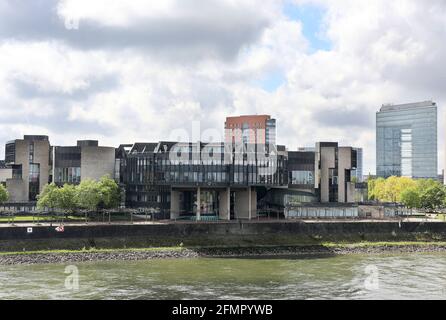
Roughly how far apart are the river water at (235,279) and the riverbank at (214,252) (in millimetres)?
3177

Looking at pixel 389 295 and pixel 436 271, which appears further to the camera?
pixel 436 271

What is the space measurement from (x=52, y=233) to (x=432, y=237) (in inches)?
2452

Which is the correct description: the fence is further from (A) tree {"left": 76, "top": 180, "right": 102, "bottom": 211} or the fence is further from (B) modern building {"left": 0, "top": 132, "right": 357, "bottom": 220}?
(A) tree {"left": 76, "top": 180, "right": 102, "bottom": 211}

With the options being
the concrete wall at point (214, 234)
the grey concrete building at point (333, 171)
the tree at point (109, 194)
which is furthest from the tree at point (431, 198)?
the tree at point (109, 194)

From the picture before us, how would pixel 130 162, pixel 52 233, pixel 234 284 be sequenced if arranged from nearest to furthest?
pixel 234 284
pixel 52 233
pixel 130 162

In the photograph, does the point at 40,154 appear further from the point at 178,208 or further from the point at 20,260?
the point at 20,260

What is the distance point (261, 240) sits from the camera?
84.1 meters

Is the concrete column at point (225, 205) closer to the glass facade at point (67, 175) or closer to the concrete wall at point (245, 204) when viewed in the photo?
the concrete wall at point (245, 204)

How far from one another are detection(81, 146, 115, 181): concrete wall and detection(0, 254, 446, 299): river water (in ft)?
147

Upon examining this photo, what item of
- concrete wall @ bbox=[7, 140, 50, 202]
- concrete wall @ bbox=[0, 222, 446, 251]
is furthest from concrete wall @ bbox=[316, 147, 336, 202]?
concrete wall @ bbox=[7, 140, 50, 202]

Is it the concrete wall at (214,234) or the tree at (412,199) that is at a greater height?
the tree at (412,199)

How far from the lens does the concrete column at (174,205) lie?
327ft
